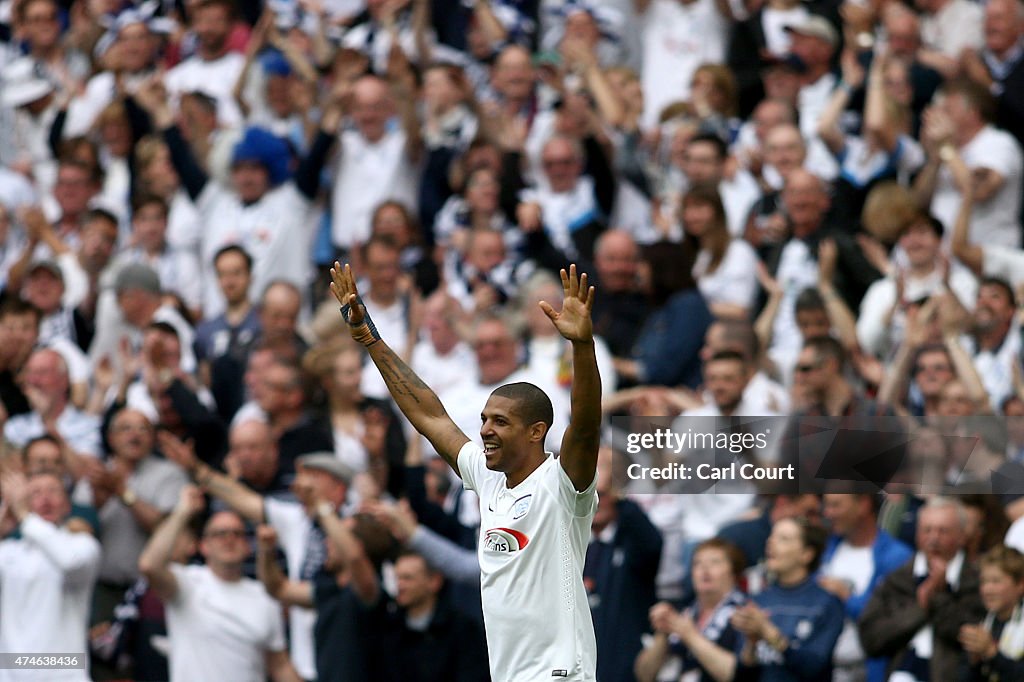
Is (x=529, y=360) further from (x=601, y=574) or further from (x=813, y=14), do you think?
(x=813, y=14)

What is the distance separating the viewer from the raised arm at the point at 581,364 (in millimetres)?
7074

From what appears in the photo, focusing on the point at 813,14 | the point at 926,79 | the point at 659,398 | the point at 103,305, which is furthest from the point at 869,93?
the point at 103,305

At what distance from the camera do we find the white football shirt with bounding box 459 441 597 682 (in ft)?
24.4

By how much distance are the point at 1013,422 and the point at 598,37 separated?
554 centimetres

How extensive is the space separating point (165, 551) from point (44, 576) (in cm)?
72

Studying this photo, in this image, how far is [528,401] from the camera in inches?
296

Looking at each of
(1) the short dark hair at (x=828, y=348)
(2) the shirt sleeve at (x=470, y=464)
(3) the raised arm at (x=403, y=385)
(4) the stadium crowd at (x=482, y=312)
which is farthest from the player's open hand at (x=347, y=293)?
(1) the short dark hair at (x=828, y=348)

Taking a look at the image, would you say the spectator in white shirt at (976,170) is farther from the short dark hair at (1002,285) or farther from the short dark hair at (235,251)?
the short dark hair at (235,251)

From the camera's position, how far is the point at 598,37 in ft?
49.8

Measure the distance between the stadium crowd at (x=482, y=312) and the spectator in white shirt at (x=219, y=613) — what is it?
21 millimetres

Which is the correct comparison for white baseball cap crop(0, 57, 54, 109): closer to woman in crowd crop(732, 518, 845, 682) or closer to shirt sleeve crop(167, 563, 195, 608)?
shirt sleeve crop(167, 563, 195, 608)

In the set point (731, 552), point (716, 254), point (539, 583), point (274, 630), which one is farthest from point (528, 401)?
point (716, 254)

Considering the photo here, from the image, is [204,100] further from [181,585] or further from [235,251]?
[181,585]

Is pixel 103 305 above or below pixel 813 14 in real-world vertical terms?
below
